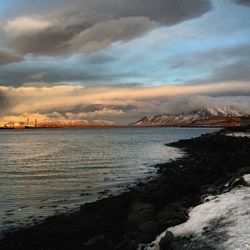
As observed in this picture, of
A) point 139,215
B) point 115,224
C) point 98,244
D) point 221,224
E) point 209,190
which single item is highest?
point 221,224

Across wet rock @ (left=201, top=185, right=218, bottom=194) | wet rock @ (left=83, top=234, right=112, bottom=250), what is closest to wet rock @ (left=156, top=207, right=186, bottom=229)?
wet rock @ (left=83, top=234, right=112, bottom=250)

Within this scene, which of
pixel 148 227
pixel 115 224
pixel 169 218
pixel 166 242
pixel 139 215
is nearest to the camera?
pixel 166 242

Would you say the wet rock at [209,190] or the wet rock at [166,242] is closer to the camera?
the wet rock at [166,242]

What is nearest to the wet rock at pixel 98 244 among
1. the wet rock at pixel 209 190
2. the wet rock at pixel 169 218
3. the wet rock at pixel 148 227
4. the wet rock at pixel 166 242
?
the wet rock at pixel 148 227

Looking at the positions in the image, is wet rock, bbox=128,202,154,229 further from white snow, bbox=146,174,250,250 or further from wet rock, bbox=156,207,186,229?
white snow, bbox=146,174,250,250

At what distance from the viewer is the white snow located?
33.2 ft

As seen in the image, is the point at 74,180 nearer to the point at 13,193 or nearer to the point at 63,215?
the point at 13,193

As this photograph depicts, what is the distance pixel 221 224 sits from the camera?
11422 millimetres

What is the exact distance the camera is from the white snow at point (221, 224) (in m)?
10.1

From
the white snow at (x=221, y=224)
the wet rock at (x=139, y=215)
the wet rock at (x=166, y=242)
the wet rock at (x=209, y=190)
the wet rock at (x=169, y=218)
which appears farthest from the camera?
the wet rock at (x=209, y=190)

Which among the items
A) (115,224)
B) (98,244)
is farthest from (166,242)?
(115,224)

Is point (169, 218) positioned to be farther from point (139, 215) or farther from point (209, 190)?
point (209, 190)

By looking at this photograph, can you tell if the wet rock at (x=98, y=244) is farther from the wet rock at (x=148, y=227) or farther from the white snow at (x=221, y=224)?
the white snow at (x=221, y=224)

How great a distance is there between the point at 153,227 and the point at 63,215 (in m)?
7.00
